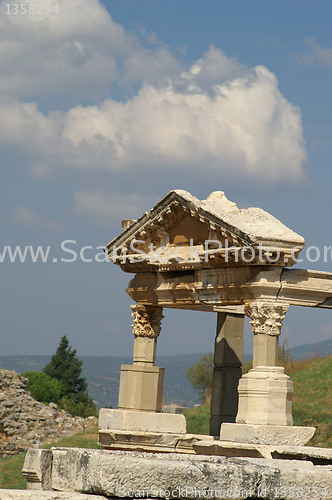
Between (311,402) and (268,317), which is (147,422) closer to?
(268,317)

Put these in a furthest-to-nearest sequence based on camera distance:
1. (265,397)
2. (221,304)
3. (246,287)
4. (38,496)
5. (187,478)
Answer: (221,304)
(246,287)
(265,397)
(187,478)
(38,496)

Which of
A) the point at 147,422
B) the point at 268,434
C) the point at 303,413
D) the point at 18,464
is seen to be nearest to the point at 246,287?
the point at 268,434

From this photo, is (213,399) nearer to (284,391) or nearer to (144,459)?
(284,391)

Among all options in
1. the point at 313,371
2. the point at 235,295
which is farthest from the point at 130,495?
the point at 313,371

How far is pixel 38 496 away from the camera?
549cm

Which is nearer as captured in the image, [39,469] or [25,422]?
[39,469]

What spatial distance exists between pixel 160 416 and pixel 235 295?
2.85 m

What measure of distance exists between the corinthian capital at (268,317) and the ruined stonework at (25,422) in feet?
54.9

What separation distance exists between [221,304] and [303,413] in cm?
749

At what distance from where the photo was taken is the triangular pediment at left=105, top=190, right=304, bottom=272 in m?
12.9

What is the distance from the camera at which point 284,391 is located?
12766 millimetres

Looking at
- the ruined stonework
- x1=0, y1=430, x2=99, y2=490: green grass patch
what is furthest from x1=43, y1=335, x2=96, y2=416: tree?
x1=0, y1=430, x2=99, y2=490: green grass patch

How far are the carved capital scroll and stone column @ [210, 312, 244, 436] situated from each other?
74.8 inches

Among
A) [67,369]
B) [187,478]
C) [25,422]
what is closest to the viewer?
[187,478]
